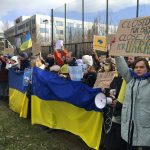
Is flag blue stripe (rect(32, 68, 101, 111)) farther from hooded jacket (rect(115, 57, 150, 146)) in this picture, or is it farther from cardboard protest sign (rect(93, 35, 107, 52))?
hooded jacket (rect(115, 57, 150, 146))

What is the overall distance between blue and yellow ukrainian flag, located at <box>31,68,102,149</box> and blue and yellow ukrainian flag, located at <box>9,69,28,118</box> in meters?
0.65

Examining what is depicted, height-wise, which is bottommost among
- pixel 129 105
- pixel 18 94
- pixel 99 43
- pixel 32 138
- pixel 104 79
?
pixel 32 138

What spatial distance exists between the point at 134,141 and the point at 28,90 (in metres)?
5.15

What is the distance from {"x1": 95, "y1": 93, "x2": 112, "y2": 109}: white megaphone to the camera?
5.84 meters

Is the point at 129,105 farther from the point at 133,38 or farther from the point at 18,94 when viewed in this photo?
the point at 18,94

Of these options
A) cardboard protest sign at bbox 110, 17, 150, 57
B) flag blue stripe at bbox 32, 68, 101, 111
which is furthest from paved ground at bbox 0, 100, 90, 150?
cardboard protest sign at bbox 110, 17, 150, 57

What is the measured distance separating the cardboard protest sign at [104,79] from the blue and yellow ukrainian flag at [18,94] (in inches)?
142

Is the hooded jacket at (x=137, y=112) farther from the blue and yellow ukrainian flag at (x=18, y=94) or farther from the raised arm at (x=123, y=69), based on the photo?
the blue and yellow ukrainian flag at (x=18, y=94)

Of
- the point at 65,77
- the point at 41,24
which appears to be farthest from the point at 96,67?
the point at 41,24

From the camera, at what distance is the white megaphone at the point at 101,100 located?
5.84m

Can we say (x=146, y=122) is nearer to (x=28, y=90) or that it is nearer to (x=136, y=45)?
(x=136, y=45)

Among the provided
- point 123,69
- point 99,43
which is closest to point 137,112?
point 123,69

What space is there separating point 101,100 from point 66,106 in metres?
1.69

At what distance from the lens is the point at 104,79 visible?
20.6 feet
